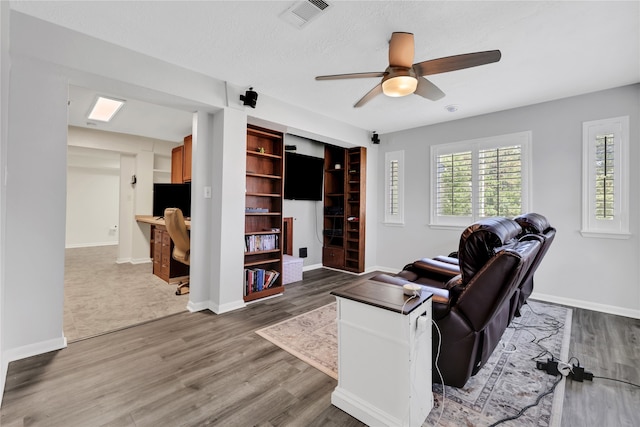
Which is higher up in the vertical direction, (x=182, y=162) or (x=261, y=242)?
(x=182, y=162)

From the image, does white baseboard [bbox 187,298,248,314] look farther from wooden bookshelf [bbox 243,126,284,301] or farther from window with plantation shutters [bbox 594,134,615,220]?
window with plantation shutters [bbox 594,134,615,220]

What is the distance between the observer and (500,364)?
2082 mm

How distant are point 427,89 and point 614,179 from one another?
258cm

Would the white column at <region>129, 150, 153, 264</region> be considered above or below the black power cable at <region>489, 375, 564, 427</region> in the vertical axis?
above

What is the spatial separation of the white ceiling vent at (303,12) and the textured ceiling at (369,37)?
4 centimetres

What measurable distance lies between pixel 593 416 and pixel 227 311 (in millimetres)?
2967

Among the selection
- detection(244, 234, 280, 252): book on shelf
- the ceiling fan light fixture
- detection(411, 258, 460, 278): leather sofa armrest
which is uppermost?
the ceiling fan light fixture

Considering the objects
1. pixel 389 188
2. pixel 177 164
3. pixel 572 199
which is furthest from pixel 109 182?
pixel 572 199

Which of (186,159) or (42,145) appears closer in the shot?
(42,145)

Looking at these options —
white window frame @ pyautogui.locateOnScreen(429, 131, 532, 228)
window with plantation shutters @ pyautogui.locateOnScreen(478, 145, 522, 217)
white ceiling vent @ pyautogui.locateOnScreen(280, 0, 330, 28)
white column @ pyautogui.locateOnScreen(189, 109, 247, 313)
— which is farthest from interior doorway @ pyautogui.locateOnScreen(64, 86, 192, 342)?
window with plantation shutters @ pyautogui.locateOnScreen(478, 145, 522, 217)

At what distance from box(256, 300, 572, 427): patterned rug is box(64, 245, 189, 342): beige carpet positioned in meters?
1.42

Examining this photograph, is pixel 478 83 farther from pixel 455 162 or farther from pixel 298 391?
pixel 298 391

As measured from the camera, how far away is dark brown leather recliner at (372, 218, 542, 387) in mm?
1431

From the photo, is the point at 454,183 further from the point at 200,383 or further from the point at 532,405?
the point at 200,383
